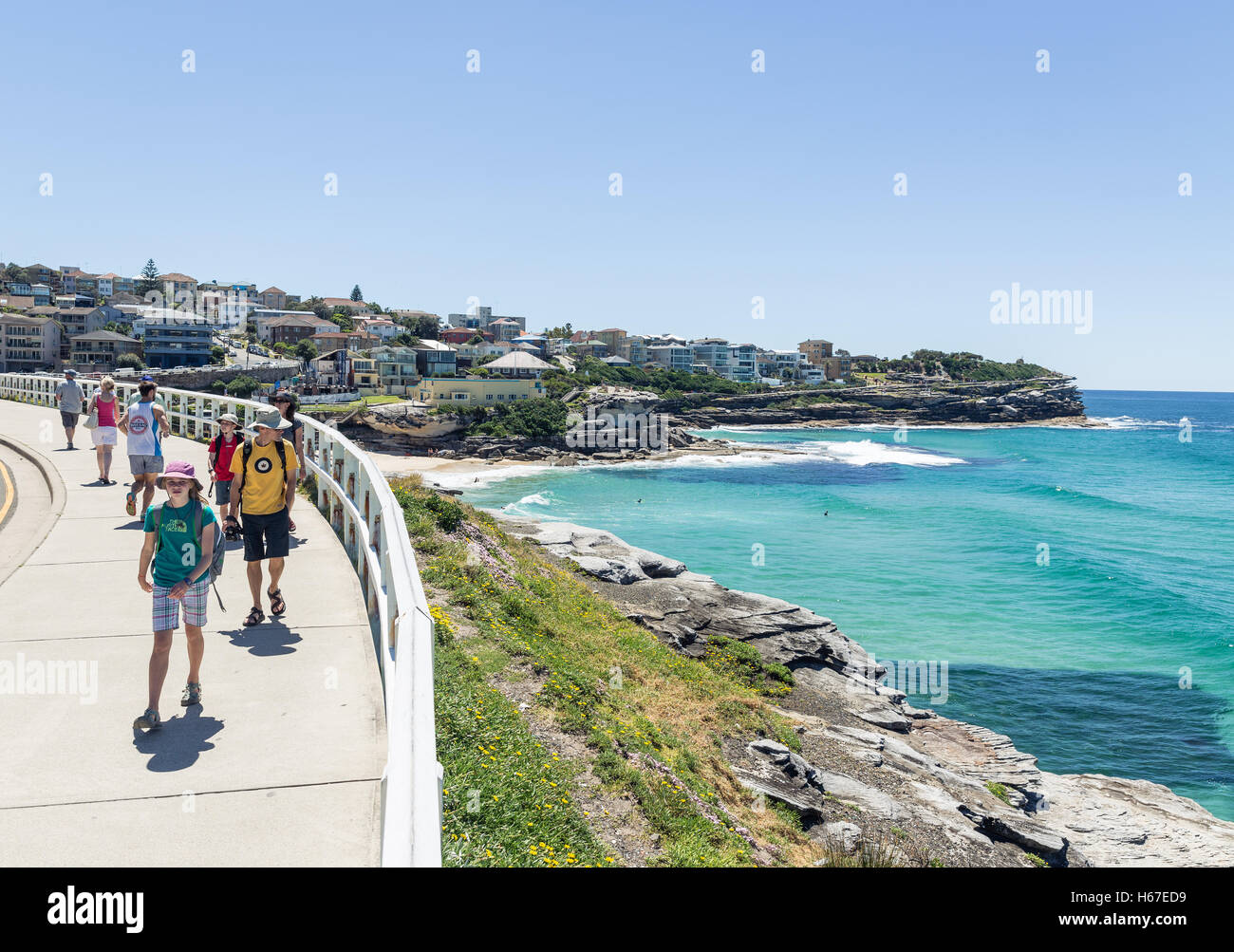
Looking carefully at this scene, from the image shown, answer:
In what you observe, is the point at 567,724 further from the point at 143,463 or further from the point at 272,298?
the point at 272,298

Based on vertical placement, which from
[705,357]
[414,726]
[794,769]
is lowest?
[794,769]

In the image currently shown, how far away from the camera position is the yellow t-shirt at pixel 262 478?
7473 mm

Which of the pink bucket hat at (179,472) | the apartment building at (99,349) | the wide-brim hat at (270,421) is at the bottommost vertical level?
the pink bucket hat at (179,472)

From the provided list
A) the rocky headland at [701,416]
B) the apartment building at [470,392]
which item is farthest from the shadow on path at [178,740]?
the apartment building at [470,392]

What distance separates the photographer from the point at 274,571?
295 inches

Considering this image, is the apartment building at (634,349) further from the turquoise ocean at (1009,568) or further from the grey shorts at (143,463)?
the grey shorts at (143,463)

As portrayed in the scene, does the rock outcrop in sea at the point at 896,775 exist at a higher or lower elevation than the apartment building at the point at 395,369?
lower

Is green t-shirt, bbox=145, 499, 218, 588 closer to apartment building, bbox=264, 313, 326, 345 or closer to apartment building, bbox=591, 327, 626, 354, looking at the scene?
apartment building, bbox=264, 313, 326, 345

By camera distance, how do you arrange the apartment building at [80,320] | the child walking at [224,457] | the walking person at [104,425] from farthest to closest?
the apartment building at [80,320] → the walking person at [104,425] → the child walking at [224,457]

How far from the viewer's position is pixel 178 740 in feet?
16.7

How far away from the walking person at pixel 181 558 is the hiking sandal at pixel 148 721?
22 cm
